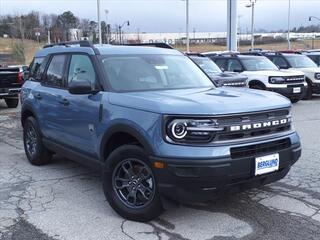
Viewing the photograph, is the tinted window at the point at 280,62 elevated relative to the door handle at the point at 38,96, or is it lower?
lower

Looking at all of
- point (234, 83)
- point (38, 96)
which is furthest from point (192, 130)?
point (234, 83)

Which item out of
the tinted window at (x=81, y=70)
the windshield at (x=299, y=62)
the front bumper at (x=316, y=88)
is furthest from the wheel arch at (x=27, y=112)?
the windshield at (x=299, y=62)

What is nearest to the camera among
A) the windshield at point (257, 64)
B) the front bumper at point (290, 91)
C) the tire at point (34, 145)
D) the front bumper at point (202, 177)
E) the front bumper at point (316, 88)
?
the front bumper at point (202, 177)

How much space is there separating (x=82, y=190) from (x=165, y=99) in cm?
200

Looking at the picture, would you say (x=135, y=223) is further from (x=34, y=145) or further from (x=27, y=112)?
(x=27, y=112)

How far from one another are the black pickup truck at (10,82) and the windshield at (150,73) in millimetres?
9903

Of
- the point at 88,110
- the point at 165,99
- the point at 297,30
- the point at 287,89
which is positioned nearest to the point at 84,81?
the point at 88,110

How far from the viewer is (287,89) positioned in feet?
51.7

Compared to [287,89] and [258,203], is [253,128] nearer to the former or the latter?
[258,203]

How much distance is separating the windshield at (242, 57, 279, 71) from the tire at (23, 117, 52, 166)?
1064cm

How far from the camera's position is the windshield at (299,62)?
744 inches

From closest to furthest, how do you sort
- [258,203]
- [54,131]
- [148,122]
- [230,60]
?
[148,122] → [258,203] → [54,131] → [230,60]

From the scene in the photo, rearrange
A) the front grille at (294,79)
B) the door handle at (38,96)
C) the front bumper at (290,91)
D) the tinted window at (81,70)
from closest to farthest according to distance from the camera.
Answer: the tinted window at (81,70) < the door handle at (38,96) < the front bumper at (290,91) < the front grille at (294,79)

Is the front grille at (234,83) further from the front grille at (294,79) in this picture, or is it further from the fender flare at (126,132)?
the fender flare at (126,132)
